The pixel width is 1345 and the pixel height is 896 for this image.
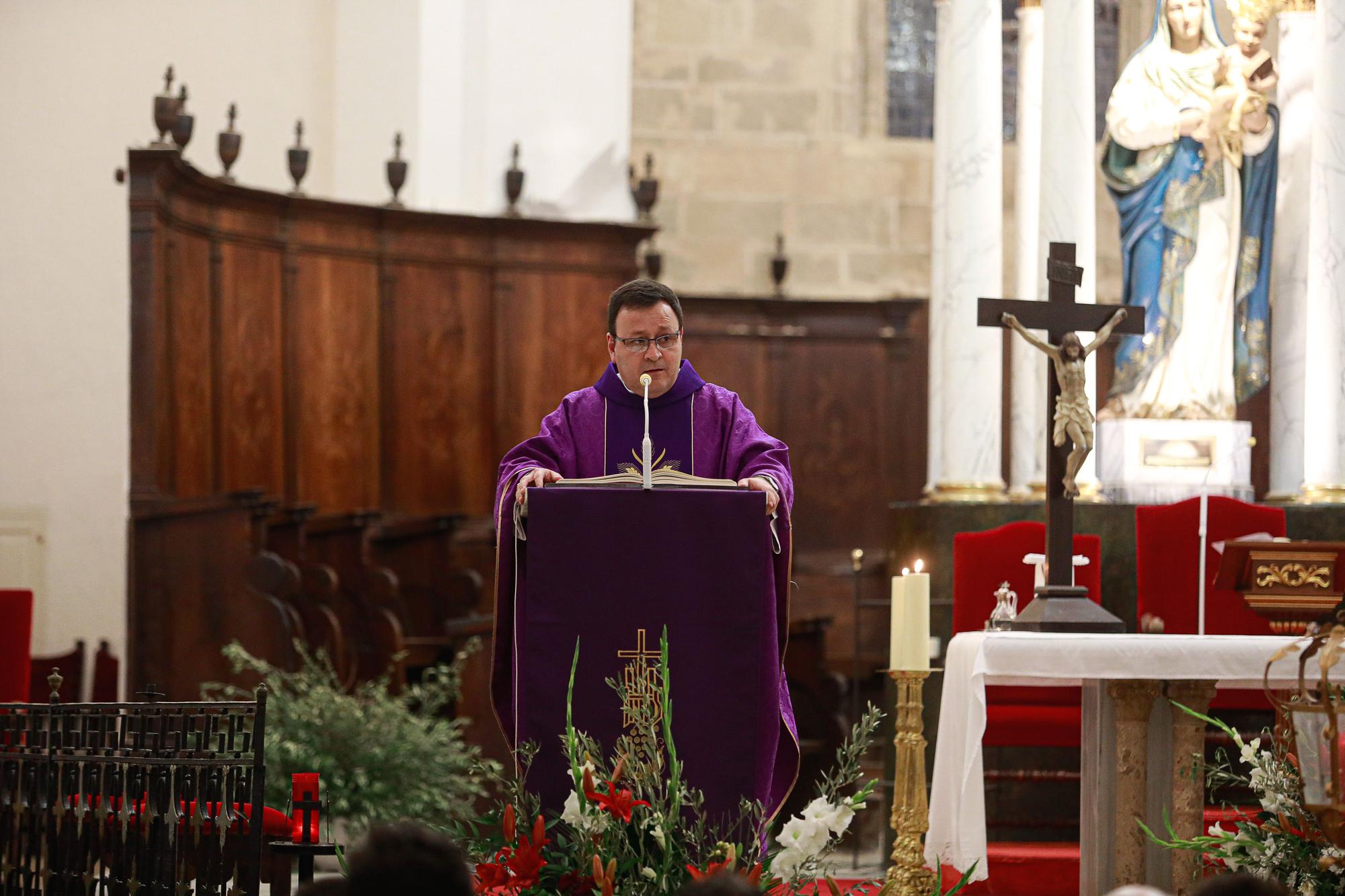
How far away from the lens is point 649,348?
161 inches

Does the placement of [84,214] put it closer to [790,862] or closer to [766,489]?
[766,489]

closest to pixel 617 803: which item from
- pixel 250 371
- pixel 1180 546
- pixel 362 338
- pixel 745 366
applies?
pixel 1180 546

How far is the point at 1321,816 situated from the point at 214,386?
7142 mm

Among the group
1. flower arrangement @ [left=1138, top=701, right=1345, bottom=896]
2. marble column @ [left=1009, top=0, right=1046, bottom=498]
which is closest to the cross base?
flower arrangement @ [left=1138, top=701, right=1345, bottom=896]

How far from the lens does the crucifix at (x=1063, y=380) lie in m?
5.40

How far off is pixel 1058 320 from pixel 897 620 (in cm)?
128

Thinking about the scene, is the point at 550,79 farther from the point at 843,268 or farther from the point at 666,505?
the point at 666,505

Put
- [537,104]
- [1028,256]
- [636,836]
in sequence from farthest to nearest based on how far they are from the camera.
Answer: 1. [537,104]
2. [1028,256]
3. [636,836]

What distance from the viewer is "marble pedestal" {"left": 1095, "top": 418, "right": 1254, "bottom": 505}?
792 cm

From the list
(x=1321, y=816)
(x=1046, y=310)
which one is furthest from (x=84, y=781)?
(x=1046, y=310)

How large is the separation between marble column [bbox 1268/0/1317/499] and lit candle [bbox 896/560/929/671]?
151 inches

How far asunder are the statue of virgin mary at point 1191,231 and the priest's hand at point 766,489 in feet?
15.3

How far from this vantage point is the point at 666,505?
12.4 feet

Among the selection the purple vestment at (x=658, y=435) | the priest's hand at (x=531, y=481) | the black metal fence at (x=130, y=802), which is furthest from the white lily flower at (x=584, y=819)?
the purple vestment at (x=658, y=435)
